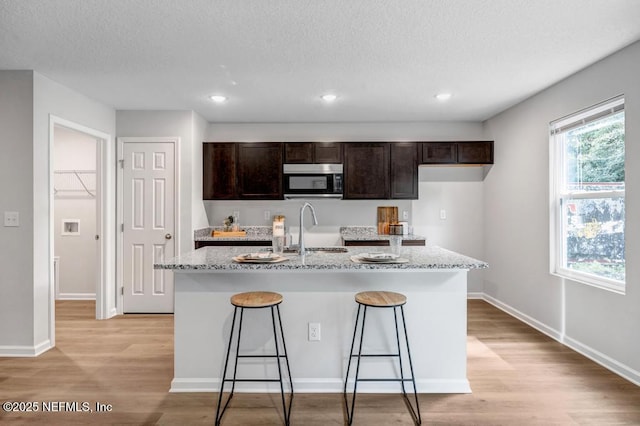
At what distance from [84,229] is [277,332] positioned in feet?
12.3

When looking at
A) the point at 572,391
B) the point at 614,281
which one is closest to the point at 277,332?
the point at 572,391

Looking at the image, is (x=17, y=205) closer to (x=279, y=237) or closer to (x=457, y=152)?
(x=279, y=237)

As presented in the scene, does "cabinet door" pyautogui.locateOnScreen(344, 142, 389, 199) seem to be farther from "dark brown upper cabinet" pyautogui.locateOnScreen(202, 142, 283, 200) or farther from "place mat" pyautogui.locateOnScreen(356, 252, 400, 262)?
"place mat" pyautogui.locateOnScreen(356, 252, 400, 262)

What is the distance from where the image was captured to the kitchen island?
2.45 meters

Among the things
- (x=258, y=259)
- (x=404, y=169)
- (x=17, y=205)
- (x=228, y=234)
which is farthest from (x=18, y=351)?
(x=404, y=169)

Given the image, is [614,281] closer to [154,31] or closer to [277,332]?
[277,332]

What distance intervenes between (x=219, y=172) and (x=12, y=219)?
214 centimetres

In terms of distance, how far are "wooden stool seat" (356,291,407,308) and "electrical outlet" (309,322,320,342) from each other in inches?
15.7

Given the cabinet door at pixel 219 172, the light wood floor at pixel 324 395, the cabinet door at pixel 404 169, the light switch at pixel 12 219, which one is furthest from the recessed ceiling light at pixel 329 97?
the light switch at pixel 12 219

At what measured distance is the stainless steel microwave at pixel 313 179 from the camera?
4660mm

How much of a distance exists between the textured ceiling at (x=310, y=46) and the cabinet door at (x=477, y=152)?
90 cm

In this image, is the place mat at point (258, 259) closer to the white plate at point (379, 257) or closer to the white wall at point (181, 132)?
the white plate at point (379, 257)

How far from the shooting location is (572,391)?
8.04 ft

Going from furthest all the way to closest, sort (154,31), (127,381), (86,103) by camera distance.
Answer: (86,103), (127,381), (154,31)
